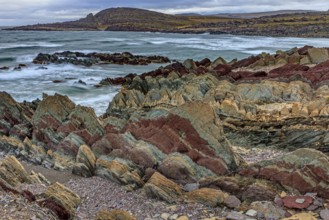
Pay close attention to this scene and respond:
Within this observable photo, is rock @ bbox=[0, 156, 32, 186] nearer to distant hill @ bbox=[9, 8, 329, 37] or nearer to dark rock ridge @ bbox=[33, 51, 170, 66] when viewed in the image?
dark rock ridge @ bbox=[33, 51, 170, 66]

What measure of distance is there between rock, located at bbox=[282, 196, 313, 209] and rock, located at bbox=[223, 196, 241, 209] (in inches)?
30.9

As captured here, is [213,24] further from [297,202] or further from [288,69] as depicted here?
[297,202]

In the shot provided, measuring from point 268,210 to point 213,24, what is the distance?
12848 centimetres

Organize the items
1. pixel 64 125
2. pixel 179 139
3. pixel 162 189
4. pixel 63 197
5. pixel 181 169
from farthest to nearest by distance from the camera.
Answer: pixel 64 125, pixel 179 139, pixel 181 169, pixel 162 189, pixel 63 197

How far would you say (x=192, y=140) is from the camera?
9.07 metres

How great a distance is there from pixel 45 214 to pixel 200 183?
299 centimetres

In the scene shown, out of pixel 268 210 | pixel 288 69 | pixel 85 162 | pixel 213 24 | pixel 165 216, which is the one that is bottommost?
pixel 165 216

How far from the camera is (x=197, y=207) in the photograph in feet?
24.6

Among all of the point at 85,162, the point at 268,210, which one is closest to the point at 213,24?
the point at 85,162

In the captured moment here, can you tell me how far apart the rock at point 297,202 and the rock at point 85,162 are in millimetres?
4566

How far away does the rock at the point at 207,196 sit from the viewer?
7.45 metres

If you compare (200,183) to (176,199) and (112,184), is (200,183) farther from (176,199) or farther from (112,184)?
(112,184)

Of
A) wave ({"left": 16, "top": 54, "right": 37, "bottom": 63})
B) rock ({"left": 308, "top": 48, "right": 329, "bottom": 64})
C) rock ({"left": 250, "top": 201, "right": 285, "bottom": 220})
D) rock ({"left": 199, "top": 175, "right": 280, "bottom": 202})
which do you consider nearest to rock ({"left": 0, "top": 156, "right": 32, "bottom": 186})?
rock ({"left": 199, "top": 175, "right": 280, "bottom": 202})

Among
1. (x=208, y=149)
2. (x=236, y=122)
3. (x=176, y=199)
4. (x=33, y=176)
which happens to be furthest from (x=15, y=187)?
(x=236, y=122)
